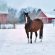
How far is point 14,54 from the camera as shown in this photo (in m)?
3.93

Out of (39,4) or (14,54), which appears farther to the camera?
(39,4)

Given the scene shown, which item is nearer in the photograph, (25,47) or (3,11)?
(25,47)

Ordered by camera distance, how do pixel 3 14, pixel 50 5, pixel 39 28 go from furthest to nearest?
→ pixel 3 14 < pixel 50 5 < pixel 39 28

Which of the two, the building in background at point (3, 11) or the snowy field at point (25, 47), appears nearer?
the snowy field at point (25, 47)

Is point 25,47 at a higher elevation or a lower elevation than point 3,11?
higher

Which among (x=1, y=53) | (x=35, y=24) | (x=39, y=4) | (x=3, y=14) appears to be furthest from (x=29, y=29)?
(x=3, y=14)

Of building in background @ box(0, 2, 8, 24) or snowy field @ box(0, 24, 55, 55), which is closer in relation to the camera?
snowy field @ box(0, 24, 55, 55)

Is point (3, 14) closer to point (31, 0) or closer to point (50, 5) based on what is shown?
point (31, 0)

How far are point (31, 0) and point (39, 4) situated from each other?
37.3 inches

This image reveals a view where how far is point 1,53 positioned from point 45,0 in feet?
46.0

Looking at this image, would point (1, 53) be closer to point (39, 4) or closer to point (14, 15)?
point (14, 15)

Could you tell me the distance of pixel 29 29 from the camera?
5.70 metres

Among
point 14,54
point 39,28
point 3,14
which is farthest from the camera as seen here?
point 3,14

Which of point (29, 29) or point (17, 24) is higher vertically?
point (29, 29)
